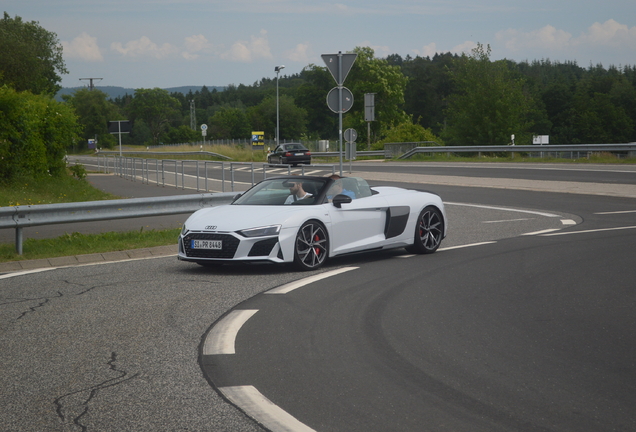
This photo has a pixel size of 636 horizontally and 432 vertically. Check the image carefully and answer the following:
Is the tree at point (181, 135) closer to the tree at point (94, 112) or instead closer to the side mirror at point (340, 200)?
the tree at point (94, 112)

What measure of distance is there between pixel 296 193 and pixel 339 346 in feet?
14.5

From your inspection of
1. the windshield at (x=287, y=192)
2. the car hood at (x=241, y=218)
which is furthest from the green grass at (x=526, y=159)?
the car hood at (x=241, y=218)

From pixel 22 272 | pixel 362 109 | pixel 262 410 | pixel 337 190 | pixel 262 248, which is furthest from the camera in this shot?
pixel 362 109

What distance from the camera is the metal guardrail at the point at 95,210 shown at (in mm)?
10562

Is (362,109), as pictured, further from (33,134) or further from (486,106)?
(33,134)

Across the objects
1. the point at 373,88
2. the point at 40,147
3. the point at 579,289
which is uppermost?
the point at 373,88

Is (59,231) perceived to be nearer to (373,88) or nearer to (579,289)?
(579,289)

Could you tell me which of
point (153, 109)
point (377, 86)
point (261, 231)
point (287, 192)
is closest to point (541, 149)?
point (287, 192)

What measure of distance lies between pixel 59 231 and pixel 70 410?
34.5 ft

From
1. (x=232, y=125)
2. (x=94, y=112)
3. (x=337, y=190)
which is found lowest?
(x=337, y=190)

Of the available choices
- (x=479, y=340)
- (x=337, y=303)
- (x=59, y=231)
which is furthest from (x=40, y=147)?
(x=479, y=340)

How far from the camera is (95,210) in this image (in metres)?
11.7

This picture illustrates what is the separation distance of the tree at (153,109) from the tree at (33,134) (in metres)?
154

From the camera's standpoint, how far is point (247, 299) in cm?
743
